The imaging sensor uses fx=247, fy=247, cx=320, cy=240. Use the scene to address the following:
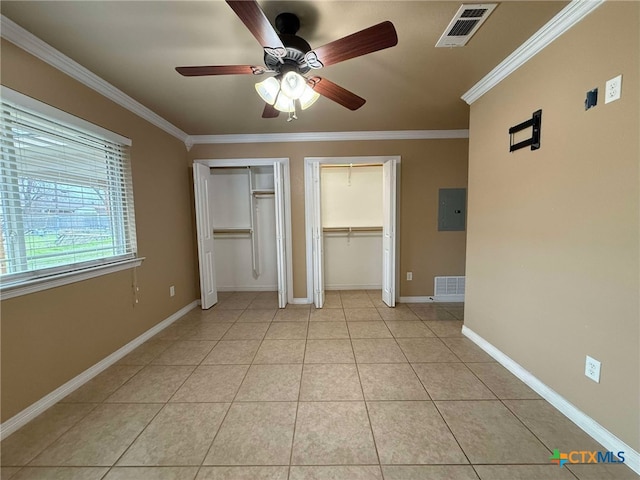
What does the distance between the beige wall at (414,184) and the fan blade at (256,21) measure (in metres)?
2.17

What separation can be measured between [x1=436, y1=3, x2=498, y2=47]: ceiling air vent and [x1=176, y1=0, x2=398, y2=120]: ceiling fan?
601mm

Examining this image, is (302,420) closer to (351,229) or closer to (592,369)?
(592,369)

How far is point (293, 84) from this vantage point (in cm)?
153

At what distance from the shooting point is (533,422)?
4.91 feet

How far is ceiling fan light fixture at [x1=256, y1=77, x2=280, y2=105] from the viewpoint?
1.66 meters

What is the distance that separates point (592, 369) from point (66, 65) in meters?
3.94

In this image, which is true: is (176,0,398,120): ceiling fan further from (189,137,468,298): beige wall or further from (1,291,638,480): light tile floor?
(1,291,638,480): light tile floor

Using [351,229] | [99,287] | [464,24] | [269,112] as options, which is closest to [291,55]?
[269,112]

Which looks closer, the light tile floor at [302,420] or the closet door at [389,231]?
the light tile floor at [302,420]

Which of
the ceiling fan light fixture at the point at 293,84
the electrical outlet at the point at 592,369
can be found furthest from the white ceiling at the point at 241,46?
the electrical outlet at the point at 592,369

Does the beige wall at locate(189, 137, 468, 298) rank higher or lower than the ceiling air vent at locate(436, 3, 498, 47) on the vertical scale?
lower

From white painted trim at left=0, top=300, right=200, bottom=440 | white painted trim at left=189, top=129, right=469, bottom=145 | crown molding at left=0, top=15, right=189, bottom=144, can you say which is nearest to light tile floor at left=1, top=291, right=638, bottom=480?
white painted trim at left=0, top=300, right=200, bottom=440

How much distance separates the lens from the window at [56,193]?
1.51 metres

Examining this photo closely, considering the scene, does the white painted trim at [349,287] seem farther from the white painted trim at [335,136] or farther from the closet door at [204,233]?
the white painted trim at [335,136]
